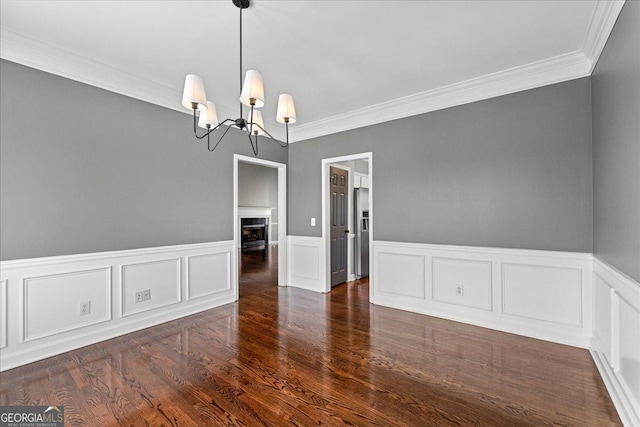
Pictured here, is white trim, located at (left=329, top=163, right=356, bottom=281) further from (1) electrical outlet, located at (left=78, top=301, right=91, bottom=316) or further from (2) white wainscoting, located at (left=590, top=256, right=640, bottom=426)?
(1) electrical outlet, located at (left=78, top=301, right=91, bottom=316)

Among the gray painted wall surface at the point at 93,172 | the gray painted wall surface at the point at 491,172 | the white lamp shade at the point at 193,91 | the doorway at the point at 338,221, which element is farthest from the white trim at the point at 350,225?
the white lamp shade at the point at 193,91

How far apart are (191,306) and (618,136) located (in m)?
4.49

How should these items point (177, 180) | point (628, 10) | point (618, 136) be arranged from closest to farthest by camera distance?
point (628, 10), point (618, 136), point (177, 180)

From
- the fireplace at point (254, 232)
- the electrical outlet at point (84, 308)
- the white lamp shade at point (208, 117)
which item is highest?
the white lamp shade at point (208, 117)

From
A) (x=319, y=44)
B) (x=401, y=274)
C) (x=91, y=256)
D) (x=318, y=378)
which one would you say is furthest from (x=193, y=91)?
(x=401, y=274)

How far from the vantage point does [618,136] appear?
2039mm

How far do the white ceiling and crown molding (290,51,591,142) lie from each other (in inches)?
0.4

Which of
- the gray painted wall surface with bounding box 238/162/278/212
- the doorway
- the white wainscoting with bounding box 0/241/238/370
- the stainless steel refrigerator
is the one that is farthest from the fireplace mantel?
the white wainscoting with bounding box 0/241/238/370

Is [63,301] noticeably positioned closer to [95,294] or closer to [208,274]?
[95,294]

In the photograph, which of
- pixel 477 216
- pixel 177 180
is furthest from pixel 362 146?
pixel 177 180

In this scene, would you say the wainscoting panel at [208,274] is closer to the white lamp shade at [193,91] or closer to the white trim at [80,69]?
the white trim at [80,69]

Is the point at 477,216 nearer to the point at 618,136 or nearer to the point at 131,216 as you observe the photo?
the point at 618,136

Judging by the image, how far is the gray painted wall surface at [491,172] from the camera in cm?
287

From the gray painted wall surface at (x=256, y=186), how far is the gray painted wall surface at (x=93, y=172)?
4852mm
